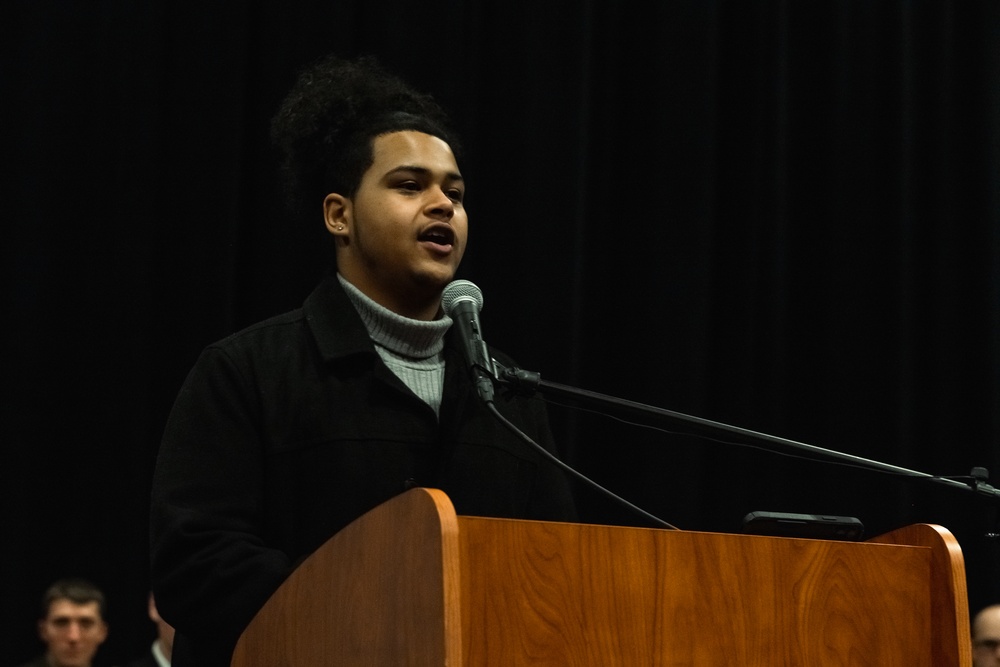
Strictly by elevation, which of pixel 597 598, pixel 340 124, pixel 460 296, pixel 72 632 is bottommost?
pixel 72 632

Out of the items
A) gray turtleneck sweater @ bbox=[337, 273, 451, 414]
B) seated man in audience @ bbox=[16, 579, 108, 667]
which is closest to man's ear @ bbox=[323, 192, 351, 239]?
gray turtleneck sweater @ bbox=[337, 273, 451, 414]

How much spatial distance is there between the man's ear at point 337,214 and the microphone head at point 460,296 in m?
0.40

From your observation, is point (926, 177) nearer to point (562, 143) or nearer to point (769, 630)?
point (562, 143)

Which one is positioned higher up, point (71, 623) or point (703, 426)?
point (703, 426)

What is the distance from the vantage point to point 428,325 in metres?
1.92

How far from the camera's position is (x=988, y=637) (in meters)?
3.33

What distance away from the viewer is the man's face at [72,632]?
10.5 feet

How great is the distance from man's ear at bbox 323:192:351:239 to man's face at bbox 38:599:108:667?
164 cm

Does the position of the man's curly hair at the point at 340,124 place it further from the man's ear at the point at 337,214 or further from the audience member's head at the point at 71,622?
the audience member's head at the point at 71,622

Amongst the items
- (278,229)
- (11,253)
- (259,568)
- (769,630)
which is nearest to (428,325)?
(259,568)

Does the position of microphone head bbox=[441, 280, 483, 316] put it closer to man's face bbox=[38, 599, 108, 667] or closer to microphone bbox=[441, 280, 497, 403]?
microphone bbox=[441, 280, 497, 403]

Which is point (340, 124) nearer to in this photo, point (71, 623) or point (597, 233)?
point (71, 623)

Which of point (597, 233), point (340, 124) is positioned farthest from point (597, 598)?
point (597, 233)

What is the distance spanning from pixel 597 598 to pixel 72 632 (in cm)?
241
